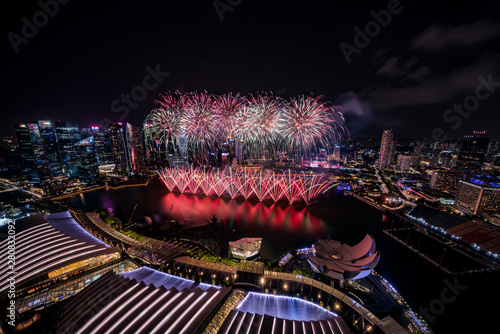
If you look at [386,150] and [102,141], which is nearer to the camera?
[102,141]

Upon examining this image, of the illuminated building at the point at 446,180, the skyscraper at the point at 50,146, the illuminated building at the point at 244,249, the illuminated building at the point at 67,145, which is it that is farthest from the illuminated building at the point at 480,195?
the illuminated building at the point at 67,145

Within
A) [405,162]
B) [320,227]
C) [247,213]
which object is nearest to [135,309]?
[247,213]

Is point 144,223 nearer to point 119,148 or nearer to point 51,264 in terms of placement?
point 51,264

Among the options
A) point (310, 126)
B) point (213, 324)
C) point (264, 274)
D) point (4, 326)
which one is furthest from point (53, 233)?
point (310, 126)

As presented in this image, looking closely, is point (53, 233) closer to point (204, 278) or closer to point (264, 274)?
point (204, 278)

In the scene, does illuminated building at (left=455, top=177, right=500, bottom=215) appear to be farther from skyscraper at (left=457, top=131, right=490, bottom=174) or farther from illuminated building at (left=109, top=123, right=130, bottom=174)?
illuminated building at (left=109, top=123, right=130, bottom=174)

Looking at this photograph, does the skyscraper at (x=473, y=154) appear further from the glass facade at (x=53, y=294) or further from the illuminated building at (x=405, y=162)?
the glass facade at (x=53, y=294)

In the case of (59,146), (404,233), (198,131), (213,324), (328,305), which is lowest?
(404,233)
